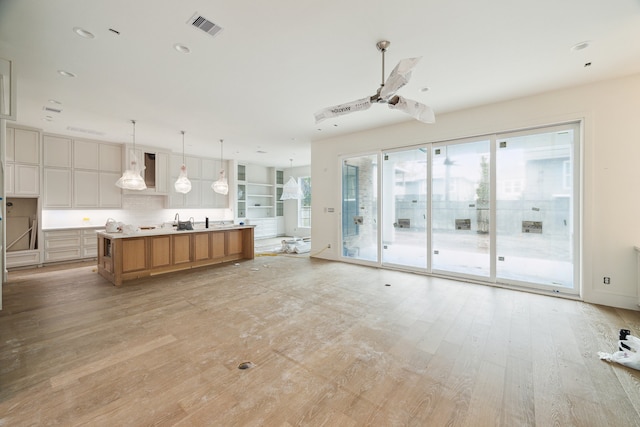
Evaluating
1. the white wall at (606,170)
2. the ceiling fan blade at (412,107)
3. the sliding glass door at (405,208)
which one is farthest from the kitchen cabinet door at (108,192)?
the white wall at (606,170)

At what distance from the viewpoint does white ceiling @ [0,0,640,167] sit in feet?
7.80

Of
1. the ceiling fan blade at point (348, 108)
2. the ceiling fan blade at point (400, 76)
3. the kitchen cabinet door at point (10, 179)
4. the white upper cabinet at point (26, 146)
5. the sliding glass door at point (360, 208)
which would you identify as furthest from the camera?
the sliding glass door at point (360, 208)

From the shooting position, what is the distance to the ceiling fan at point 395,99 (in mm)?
2357

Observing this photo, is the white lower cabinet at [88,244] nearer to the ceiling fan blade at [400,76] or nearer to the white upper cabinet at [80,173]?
the white upper cabinet at [80,173]

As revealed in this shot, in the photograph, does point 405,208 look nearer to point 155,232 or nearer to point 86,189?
point 155,232

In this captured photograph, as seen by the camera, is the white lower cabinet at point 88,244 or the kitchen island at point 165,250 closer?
the kitchen island at point 165,250

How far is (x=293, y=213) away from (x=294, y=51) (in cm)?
858

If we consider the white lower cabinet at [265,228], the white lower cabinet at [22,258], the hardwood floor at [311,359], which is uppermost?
the white lower cabinet at [265,228]

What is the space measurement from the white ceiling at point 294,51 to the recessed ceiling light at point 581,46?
60 mm

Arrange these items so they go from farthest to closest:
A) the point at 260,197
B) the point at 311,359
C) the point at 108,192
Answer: the point at 260,197 < the point at 108,192 < the point at 311,359

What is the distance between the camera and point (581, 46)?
2887mm

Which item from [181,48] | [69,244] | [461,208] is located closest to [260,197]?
[69,244]

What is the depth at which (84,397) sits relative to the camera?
1876 mm

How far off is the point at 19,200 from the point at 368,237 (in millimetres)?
8084
